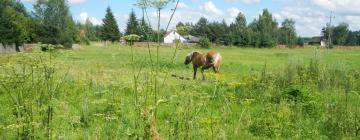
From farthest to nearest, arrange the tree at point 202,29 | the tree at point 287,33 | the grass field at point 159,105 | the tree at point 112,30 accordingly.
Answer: the tree at point 287,33 → the tree at point 202,29 → the tree at point 112,30 → the grass field at point 159,105

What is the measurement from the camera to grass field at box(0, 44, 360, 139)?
17.0 feet

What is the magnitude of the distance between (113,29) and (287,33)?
124232 mm

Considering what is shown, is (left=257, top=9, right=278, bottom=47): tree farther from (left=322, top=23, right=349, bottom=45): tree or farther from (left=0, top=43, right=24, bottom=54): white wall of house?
(left=0, top=43, right=24, bottom=54): white wall of house

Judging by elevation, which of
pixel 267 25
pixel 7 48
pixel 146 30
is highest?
pixel 267 25

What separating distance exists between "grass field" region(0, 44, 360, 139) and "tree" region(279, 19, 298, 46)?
10414 cm

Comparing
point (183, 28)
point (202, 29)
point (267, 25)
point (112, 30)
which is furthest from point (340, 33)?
point (183, 28)

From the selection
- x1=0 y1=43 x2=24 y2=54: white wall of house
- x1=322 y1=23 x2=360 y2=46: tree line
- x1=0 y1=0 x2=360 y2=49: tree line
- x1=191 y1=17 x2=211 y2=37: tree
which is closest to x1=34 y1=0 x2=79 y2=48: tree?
x1=0 y1=0 x2=360 y2=49: tree line

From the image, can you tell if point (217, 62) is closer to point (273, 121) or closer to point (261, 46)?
point (273, 121)

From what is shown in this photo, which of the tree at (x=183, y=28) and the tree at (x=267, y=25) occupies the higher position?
the tree at (x=267, y=25)

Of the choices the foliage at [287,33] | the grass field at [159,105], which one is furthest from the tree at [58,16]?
the grass field at [159,105]

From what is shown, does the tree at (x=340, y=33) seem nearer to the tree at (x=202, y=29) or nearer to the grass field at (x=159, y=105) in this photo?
the tree at (x=202, y=29)

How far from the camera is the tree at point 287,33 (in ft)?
399

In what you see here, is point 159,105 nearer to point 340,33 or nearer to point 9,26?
point 9,26

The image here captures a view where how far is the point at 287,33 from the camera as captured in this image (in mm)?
132125
